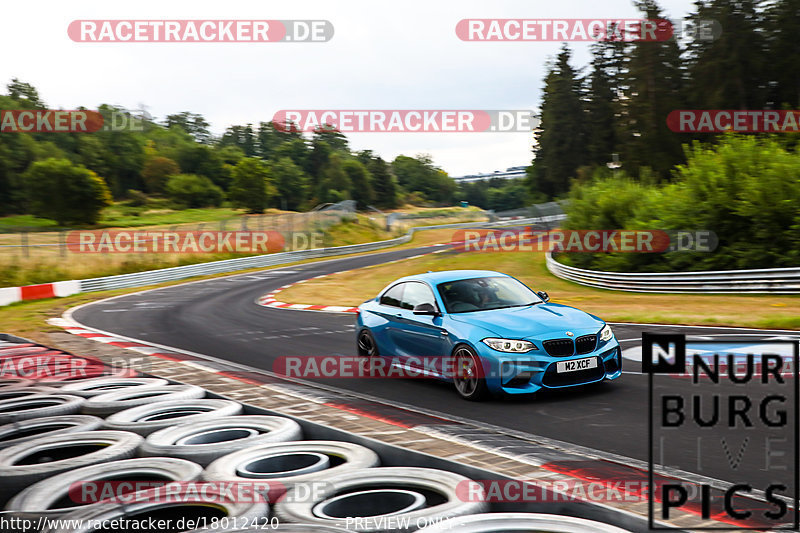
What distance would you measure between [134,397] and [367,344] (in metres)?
3.61

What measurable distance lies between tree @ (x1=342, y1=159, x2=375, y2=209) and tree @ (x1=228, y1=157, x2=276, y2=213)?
34.2 m

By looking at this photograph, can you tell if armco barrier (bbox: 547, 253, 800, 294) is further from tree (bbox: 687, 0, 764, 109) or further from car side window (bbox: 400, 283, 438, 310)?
tree (bbox: 687, 0, 764, 109)

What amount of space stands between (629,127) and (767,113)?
16.9m

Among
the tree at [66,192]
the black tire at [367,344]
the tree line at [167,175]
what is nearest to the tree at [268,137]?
the tree line at [167,175]

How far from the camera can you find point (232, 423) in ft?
19.6

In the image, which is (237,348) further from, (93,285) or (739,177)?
(93,285)

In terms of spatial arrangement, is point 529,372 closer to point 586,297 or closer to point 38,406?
point 38,406

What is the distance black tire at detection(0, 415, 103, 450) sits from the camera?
590cm

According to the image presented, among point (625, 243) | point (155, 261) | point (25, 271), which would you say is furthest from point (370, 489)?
point (155, 261)

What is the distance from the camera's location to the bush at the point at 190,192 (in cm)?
10669

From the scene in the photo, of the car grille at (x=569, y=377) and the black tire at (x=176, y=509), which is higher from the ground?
the black tire at (x=176, y=509)

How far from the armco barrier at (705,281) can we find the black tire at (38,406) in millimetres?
18978

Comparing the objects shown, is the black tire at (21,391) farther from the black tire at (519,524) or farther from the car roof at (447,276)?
the black tire at (519,524)

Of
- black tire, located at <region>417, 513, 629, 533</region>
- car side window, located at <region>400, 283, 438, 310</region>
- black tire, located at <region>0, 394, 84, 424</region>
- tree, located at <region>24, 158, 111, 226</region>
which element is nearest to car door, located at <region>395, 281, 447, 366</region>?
car side window, located at <region>400, 283, 438, 310</region>
